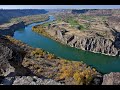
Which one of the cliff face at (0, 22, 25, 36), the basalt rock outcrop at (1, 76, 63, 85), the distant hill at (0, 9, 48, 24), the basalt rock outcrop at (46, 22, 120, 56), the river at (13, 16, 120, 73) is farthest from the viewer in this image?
the distant hill at (0, 9, 48, 24)

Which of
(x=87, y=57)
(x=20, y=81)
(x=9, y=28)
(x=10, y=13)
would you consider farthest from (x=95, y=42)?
(x=10, y=13)

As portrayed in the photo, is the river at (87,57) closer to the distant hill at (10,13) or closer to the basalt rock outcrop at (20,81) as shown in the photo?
the basalt rock outcrop at (20,81)

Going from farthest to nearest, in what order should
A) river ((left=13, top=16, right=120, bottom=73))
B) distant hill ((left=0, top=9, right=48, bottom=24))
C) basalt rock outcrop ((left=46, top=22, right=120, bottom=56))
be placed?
distant hill ((left=0, top=9, right=48, bottom=24)), basalt rock outcrop ((left=46, top=22, right=120, bottom=56)), river ((left=13, top=16, right=120, bottom=73))

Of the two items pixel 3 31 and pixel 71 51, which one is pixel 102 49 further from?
pixel 3 31

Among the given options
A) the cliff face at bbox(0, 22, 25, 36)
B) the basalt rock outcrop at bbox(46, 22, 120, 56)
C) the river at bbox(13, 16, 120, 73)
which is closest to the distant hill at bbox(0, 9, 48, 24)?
the cliff face at bbox(0, 22, 25, 36)

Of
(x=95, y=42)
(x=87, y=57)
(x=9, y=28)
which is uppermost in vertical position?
(x=9, y=28)

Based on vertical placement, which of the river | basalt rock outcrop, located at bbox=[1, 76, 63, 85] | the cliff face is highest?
basalt rock outcrop, located at bbox=[1, 76, 63, 85]

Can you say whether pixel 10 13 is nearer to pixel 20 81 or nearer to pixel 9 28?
pixel 9 28

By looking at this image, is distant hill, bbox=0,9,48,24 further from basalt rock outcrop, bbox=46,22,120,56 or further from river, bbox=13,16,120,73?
river, bbox=13,16,120,73

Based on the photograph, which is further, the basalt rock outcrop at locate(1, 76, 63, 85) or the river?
the river

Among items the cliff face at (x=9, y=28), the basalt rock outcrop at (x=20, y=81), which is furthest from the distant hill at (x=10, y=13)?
the basalt rock outcrop at (x=20, y=81)
